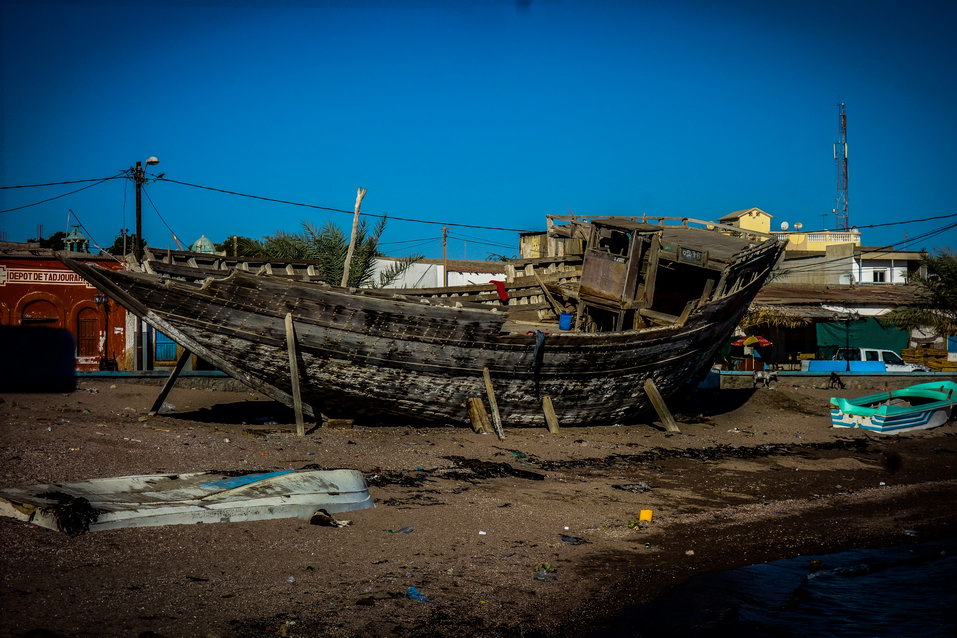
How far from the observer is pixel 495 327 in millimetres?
13820

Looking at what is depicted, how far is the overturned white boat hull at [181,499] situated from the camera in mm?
6902

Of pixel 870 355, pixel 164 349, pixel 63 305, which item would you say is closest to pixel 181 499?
pixel 164 349

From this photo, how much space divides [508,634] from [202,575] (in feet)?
8.55

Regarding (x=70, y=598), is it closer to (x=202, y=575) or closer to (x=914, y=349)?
(x=202, y=575)

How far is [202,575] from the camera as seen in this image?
21.2ft

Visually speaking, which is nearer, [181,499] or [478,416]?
[181,499]

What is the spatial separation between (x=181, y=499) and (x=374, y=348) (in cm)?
574

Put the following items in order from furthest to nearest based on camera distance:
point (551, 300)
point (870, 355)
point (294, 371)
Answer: point (870, 355), point (551, 300), point (294, 371)

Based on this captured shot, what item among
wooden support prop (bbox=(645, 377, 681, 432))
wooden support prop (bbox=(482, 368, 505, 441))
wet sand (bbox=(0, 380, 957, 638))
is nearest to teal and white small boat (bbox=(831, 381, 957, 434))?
wet sand (bbox=(0, 380, 957, 638))

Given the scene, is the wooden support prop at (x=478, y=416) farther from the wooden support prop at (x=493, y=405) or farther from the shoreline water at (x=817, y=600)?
the shoreline water at (x=817, y=600)

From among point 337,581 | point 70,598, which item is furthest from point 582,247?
point 70,598

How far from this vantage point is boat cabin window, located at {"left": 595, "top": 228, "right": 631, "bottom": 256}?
17859 mm

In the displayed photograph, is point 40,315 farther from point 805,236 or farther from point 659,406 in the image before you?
point 805,236

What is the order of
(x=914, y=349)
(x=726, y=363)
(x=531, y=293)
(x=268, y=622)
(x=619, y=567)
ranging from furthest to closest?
(x=914, y=349), (x=726, y=363), (x=531, y=293), (x=619, y=567), (x=268, y=622)
